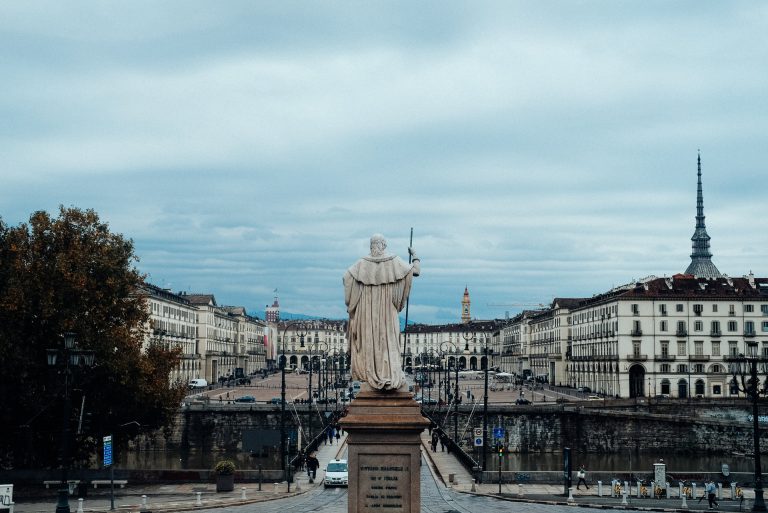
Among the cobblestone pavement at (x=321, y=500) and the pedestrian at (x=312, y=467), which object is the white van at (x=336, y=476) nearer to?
the cobblestone pavement at (x=321, y=500)

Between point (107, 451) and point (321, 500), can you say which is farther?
point (321, 500)

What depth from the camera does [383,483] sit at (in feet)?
58.7

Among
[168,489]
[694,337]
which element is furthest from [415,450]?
[694,337]

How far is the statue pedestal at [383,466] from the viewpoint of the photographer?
703 inches

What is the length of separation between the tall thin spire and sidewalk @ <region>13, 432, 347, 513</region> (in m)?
151

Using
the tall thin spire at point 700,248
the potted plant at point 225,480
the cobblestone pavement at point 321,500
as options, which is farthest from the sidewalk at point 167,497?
the tall thin spire at point 700,248

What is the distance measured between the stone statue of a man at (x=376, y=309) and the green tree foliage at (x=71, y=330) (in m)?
27.3

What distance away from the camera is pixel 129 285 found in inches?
1996

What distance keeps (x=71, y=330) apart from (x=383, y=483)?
102ft

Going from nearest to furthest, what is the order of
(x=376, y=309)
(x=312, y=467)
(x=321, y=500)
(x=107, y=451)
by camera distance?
(x=376, y=309)
(x=107, y=451)
(x=321, y=500)
(x=312, y=467)

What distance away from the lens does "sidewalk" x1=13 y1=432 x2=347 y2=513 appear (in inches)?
1590

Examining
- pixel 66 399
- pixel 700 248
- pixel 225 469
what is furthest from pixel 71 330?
pixel 700 248

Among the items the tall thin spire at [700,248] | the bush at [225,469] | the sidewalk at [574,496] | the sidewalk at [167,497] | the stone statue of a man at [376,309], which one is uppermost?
the tall thin spire at [700,248]

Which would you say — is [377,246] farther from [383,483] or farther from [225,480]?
[225,480]
